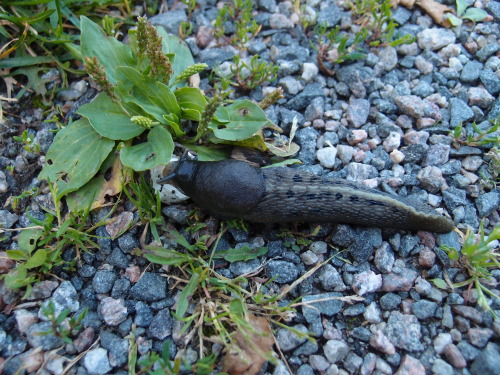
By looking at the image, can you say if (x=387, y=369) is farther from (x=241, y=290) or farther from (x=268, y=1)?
(x=268, y=1)

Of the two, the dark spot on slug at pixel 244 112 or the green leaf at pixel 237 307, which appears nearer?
the green leaf at pixel 237 307

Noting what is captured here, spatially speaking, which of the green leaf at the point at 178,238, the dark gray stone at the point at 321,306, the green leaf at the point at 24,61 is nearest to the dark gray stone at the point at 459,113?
the dark gray stone at the point at 321,306

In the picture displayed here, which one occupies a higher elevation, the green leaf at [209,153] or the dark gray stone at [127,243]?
the green leaf at [209,153]

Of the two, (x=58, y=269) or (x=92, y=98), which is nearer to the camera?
(x=58, y=269)

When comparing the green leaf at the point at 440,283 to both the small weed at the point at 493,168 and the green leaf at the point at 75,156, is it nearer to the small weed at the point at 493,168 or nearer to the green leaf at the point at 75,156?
the small weed at the point at 493,168

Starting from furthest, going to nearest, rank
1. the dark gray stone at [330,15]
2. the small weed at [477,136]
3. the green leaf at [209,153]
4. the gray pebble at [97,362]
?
1. the dark gray stone at [330,15]
2. the small weed at [477,136]
3. the green leaf at [209,153]
4. the gray pebble at [97,362]

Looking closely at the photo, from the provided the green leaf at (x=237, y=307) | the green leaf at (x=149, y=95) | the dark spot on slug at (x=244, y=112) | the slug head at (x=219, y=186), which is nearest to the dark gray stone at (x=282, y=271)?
the green leaf at (x=237, y=307)

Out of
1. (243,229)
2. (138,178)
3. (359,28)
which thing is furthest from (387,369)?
(359,28)

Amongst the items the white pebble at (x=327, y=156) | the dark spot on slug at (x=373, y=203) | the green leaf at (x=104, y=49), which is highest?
the green leaf at (x=104, y=49)


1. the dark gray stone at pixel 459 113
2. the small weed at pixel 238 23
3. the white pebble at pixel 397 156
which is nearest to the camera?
the white pebble at pixel 397 156
